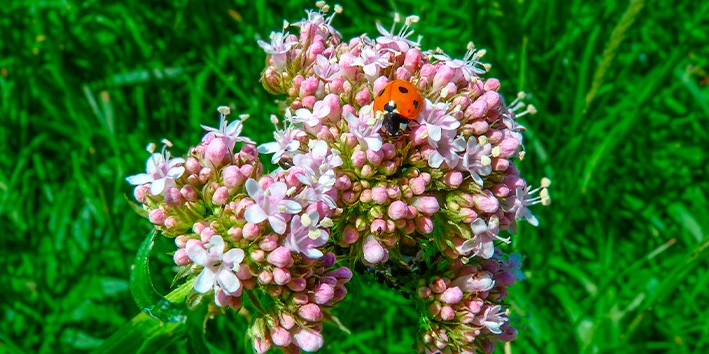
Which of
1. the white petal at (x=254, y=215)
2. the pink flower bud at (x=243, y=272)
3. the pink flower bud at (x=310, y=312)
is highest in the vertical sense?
the white petal at (x=254, y=215)

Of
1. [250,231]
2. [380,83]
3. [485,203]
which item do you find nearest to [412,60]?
[380,83]

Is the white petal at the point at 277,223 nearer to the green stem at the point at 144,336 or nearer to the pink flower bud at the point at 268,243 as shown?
the pink flower bud at the point at 268,243

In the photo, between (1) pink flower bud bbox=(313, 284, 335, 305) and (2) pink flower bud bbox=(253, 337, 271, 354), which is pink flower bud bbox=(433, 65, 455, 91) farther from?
(2) pink flower bud bbox=(253, 337, 271, 354)

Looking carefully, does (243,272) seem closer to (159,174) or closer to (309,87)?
(159,174)

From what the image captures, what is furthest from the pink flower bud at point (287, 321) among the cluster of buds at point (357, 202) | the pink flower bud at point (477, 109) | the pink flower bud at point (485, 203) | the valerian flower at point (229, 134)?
the pink flower bud at point (477, 109)

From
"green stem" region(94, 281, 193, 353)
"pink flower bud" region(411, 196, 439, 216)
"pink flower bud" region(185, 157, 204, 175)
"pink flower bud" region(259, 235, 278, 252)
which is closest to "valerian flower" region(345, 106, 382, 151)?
"pink flower bud" region(411, 196, 439, 216)
